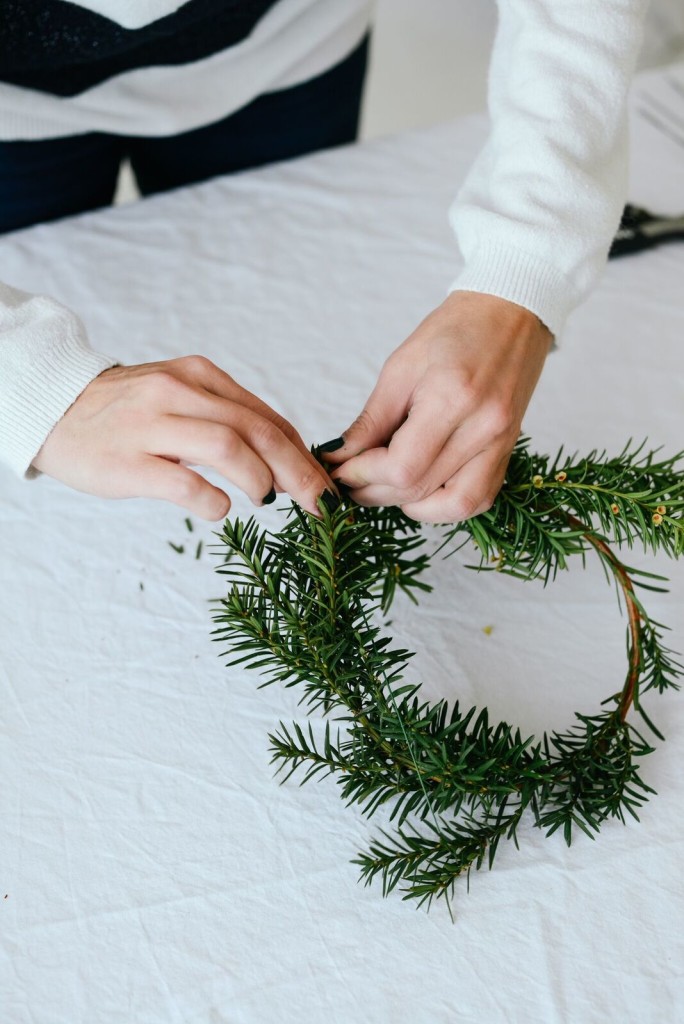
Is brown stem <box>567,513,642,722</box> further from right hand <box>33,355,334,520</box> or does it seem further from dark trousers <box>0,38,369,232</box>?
dark trousers <box>0,38,369,232</box>

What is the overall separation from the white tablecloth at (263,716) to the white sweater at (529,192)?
0.18m

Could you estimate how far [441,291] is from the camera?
0.98 meters

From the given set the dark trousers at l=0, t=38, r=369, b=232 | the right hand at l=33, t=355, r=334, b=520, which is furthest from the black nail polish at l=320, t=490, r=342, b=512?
the dark trousers at l=0, t=38, r=369, b=232

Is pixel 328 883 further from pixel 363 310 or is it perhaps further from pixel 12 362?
pixel 363 310

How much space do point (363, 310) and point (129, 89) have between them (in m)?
0.33

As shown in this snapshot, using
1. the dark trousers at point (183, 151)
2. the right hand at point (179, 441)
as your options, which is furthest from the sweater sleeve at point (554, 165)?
the dark trousers at point (183, 151)

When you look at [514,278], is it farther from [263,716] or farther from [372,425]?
[263,716]

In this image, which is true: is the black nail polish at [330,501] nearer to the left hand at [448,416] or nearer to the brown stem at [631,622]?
the left hand at [448,416]

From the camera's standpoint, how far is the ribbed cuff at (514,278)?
669mm

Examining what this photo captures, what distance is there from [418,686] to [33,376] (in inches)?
13.7

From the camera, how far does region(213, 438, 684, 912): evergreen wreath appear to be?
574mm

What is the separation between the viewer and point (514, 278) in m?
0.67

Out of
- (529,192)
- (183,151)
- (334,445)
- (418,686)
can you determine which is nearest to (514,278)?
(529,192)

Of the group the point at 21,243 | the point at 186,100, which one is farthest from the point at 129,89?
the point at 21,243
